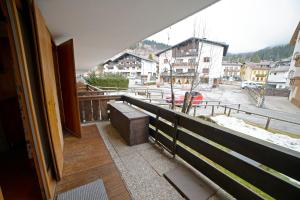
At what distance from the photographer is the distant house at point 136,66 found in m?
26.8

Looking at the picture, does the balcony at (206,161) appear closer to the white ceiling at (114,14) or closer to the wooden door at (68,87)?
the wooden door at (68,87)

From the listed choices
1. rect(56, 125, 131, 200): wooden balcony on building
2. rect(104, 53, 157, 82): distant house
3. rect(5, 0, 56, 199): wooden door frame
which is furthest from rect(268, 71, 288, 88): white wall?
rect(5, 0, 56, 199): wooden door frame

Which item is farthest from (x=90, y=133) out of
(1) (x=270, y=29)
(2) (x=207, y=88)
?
(2) (x=207, y=88)

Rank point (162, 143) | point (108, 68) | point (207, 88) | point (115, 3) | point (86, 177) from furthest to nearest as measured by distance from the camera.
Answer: point (108, 68)
point (207, 88)
point (162, 143)
point (86, 177)
point (115, 3)

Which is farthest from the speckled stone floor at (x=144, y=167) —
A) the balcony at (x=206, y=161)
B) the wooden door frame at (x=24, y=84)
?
the wooden door frame at (x=24, y=84)

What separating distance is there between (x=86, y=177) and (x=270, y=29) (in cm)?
604

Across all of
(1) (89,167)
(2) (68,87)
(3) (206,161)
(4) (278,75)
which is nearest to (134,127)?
(1) (89,167)

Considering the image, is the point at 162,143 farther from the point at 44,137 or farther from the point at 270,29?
the point at 270,29

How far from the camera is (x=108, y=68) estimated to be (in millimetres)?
31500

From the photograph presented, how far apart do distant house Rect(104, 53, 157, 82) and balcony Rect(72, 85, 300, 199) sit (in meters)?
24.3

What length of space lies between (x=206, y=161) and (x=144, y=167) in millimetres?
935

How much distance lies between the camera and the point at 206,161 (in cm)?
175

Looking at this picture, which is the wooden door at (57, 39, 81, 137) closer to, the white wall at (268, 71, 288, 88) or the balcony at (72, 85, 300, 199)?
the balcony at (72, 85, 300, 199)

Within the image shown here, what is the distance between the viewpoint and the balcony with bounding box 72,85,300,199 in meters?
1.10
